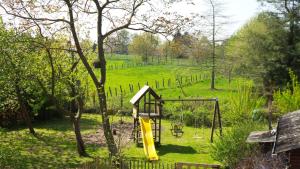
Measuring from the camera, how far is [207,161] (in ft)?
65.2

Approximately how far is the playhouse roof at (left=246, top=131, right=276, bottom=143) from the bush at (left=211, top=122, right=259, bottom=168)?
0.50 m

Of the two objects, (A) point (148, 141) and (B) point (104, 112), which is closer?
(B) point (104, 112)

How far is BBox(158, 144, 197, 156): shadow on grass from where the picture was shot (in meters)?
21.9

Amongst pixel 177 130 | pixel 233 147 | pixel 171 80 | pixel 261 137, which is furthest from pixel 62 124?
pixel 171 80

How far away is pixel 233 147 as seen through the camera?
1636 centimetres

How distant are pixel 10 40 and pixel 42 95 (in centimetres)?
1150

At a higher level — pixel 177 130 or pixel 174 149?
pixel 177 130

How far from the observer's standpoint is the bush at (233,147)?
53.5ft

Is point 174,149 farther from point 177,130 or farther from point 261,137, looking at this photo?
point 261,137

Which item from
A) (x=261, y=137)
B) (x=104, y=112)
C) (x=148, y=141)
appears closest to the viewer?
(x=261, y=137)

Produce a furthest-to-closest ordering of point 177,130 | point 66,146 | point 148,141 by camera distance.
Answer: point 177,130 → point 66,146 → point 148,141

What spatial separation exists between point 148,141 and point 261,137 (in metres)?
7.24

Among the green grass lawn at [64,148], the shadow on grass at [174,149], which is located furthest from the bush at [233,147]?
the shadow on grass at [174,149]

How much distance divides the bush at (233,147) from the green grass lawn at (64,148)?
3.12 meters
